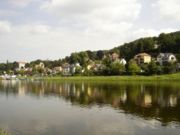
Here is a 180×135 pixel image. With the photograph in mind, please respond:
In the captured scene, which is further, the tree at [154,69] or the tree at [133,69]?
the tree at [133,69]

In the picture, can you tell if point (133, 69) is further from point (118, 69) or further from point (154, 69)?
point (154, 69)

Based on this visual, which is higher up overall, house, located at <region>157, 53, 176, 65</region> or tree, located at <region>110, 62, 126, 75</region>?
house, located at <region>157, 53, 176, 65</region>

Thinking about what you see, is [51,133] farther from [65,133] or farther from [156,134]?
[156,134]

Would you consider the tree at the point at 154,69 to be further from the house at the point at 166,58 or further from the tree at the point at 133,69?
the house at the point at 166,58

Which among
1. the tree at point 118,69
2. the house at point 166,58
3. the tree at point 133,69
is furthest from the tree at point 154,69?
the house at point 166,58

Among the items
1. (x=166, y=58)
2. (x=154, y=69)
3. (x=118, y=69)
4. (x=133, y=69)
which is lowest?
(x=154, y=69)

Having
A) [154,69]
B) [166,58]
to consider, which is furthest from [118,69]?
[166,58]

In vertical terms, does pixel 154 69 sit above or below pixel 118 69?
below

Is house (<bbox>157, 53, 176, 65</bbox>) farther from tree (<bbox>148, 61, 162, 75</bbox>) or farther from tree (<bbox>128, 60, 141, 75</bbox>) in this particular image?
tree (<bbox>148, 61, 162, 75</bbox>)

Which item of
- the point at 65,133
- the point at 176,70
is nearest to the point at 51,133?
the point at 65,133

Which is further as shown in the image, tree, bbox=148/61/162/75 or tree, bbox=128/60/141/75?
tree, bbox=128/60/141/75

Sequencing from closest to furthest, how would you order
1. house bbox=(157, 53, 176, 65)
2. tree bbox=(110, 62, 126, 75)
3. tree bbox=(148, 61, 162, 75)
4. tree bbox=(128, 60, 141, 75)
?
1. tree bbox=(148, 61, 162, 75)
2. tree bbox=(128, 60, 141, 75)
3. tree bbox=(110, 62, 126, 75)
4. house bbox=(157, 53, 176, 65)

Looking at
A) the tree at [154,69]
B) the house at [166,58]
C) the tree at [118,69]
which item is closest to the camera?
the tree at [154,69]

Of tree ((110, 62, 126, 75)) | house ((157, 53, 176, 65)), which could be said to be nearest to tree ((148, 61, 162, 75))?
tree ((110, 62, 126, 75))
